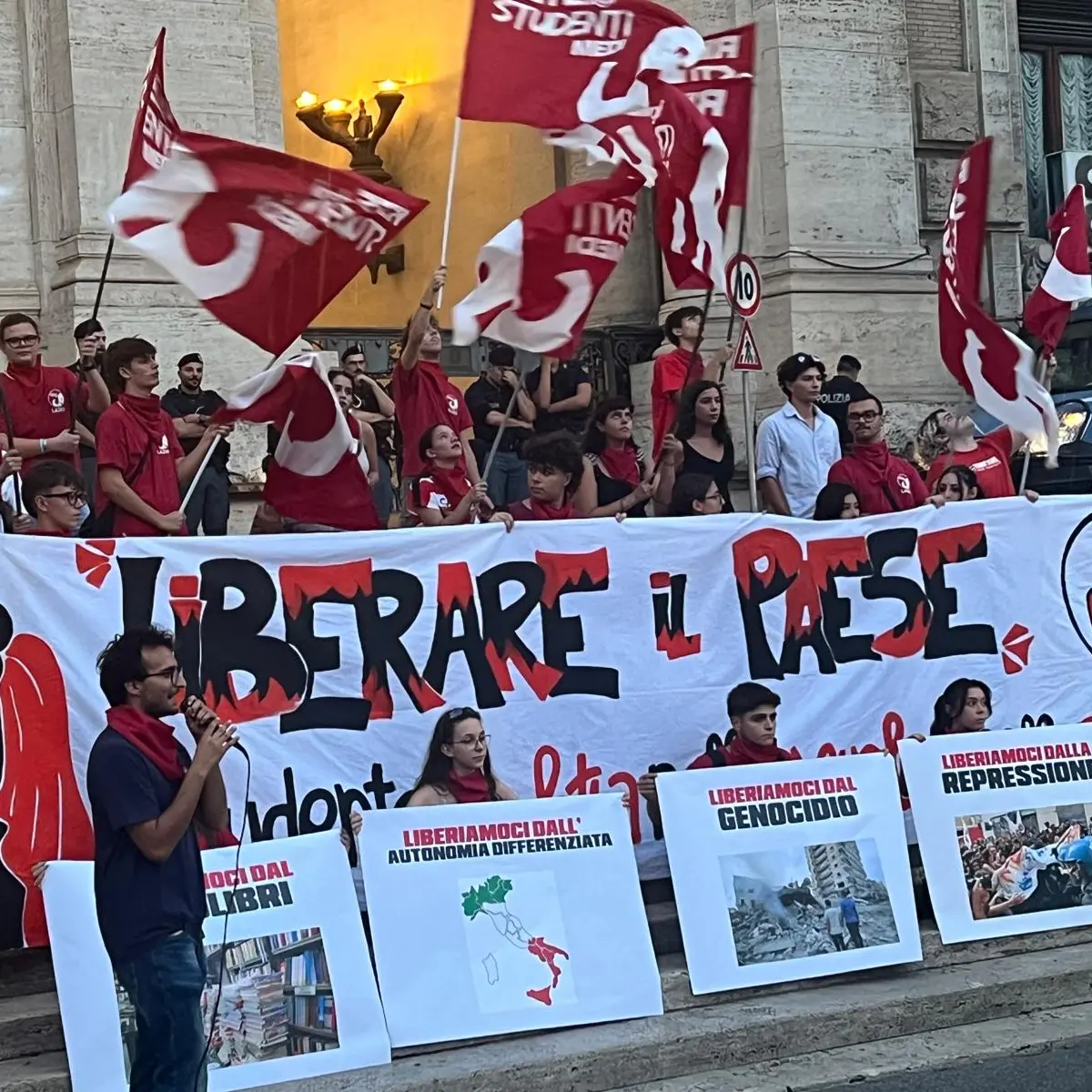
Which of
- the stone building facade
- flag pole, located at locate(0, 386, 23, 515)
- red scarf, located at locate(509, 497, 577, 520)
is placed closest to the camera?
red scarf, located at locate(509, 497, 577, 520)

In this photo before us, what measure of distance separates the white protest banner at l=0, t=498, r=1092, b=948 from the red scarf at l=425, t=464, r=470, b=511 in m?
1.26

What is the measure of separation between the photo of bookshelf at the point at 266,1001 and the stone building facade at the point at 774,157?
6140 mm

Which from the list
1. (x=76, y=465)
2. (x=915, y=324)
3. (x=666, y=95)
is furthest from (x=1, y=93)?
(x=915, y=324)

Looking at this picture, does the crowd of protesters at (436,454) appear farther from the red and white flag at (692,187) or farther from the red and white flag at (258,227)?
the red and white flag at (692,187)

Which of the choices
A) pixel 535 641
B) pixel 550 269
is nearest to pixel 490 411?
pixel 550 269

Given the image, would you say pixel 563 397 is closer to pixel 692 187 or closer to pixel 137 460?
pixel 692 187

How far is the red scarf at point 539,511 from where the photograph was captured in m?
8.96

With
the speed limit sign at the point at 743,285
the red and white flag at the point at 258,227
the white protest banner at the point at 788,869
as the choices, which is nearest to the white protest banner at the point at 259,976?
the white protest banner at the point at 788,869

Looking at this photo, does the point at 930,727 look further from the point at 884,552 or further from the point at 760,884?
the point at 760,884

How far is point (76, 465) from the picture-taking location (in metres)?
9.87

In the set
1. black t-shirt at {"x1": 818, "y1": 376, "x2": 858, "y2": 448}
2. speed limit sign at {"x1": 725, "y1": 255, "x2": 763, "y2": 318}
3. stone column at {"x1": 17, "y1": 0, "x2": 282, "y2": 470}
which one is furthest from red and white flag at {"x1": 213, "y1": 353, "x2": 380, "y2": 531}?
black t-shirt at {"x1": 818, "y1": 376, "x2": 858, "y2": 448}

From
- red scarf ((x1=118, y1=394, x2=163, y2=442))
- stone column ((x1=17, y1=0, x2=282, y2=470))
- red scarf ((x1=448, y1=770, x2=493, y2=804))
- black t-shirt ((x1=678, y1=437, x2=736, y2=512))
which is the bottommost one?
red scarf ((x1=448, y1=770, x2=493, y2=804))

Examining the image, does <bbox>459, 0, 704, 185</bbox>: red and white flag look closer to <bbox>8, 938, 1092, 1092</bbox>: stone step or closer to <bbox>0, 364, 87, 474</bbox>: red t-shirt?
<bbox>0, 364, 87, 474</bbox>: red t-shirt

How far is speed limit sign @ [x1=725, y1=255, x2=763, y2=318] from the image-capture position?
33.0 feet
